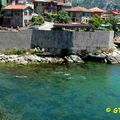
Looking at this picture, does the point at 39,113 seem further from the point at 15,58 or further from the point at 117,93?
the point at 15,58

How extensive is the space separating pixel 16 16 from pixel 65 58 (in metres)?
11.5

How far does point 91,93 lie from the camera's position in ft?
89.6

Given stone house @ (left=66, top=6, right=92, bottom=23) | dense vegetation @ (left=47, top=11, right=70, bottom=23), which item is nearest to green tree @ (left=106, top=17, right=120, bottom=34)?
stone house @ (left=66, top=6, right=92, bottom=23)

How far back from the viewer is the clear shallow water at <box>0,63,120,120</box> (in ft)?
73.3

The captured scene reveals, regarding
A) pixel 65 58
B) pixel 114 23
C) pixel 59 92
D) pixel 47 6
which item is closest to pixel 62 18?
pixel 47 6

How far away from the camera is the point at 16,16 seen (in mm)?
→ 46969

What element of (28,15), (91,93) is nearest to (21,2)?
(28,15)

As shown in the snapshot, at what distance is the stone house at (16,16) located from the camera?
46763mm

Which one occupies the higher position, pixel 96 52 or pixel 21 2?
pixel 21 2

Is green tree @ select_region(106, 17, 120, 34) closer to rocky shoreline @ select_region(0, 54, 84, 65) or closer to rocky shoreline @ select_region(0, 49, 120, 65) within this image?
rocky shoreline @ select_region(0, 49, 120, 65)

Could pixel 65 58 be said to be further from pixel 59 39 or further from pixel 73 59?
pixel 59 39

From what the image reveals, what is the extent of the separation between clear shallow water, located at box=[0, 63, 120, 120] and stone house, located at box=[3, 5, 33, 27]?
12890mm

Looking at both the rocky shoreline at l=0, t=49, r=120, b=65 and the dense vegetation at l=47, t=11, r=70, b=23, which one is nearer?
the rocky shoreline at l=0, t=49, r=120, b=65

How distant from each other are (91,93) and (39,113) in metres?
6.24
